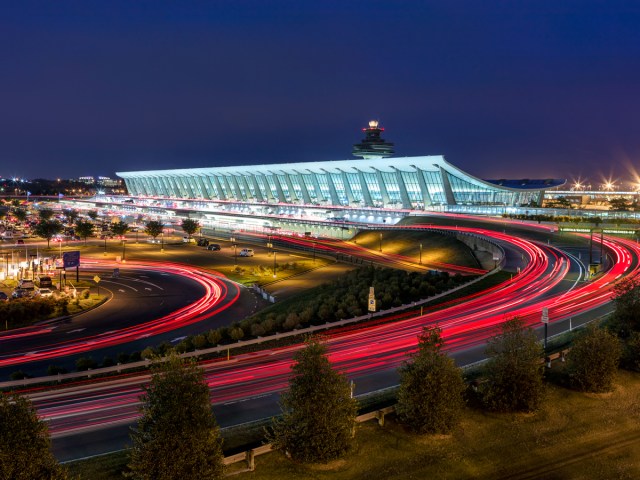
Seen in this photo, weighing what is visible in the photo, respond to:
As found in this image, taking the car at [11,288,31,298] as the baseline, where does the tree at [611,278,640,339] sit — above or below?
above

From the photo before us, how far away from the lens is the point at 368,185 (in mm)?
107188

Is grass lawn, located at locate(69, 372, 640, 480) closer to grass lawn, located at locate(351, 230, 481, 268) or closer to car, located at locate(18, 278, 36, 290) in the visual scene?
car, located at locate(18, 278, 36, 290)

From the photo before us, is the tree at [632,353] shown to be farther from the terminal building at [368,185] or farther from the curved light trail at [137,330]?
the terminal building at [368,185]

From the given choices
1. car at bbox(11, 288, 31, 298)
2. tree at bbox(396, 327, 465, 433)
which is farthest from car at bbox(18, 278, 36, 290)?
tree at bbox(396, 327, 465, 433)

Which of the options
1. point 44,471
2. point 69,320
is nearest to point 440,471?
point 44,471

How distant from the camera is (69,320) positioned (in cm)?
3778

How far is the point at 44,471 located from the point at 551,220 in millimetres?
71345

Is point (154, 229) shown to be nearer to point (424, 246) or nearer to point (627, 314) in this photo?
point (424, 246)

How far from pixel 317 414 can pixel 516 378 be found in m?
6.37

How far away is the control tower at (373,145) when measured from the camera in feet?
551

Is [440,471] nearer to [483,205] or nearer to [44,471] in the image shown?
[44,471]

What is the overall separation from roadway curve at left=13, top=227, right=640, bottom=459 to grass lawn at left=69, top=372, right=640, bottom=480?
362 centimetres

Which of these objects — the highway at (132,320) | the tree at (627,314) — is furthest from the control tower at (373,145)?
the tree at (627,314)

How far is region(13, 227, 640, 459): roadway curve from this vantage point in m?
17.4
